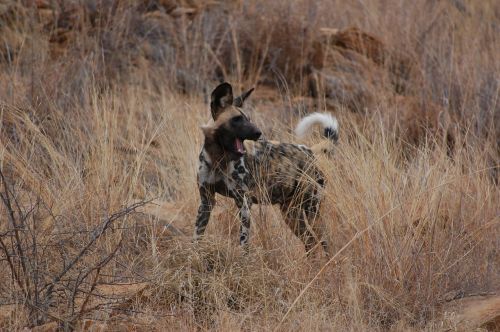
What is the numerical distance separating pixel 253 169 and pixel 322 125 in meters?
0.82

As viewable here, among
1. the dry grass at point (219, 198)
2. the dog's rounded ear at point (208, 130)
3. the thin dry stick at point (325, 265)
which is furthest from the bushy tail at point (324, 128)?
the thin dry stick at point (325, 265)

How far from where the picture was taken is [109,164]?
6.00m

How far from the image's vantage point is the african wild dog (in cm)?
555

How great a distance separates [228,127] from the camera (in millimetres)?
5535

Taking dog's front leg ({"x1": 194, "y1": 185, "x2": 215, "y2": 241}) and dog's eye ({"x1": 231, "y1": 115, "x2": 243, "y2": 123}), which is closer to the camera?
dog's eye ({"x1": 231, "y1": 115, "x2": 243, "y2": 123})

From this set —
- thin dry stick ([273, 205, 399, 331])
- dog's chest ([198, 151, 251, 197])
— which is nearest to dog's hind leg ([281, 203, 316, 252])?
dog's chest ([198, 151, 251, 197])

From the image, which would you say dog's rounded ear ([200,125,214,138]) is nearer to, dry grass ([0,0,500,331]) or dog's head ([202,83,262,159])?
dog's head ([202,83,262,159])

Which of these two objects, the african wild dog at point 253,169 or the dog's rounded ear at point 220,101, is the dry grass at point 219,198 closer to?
the african wild dog at point 253,169

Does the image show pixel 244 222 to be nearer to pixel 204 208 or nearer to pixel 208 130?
pixel 204 208

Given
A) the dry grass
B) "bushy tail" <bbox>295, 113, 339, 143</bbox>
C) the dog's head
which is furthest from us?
"bushy tail" <bbox>295, 113, 339, 143</bbox>

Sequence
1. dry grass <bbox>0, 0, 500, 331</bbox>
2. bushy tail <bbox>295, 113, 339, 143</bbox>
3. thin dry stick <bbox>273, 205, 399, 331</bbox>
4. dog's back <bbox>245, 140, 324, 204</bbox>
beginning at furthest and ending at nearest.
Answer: bushy tail <bbox>295, 113, 339, 143</bbox>, dog's back <bbox>245, 140, 324, 204</bbox>, dry grass <bbox>0, 0, 500, 331</bbox>, thin dry stick <bbox>273, 205, 399, 331</bbox>

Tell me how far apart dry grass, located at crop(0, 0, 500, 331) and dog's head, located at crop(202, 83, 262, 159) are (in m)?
0.52

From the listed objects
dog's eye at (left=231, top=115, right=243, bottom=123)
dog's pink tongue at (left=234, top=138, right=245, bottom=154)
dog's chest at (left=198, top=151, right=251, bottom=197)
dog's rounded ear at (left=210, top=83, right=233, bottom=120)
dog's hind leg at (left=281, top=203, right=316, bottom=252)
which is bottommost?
dog's hind leg at (left=281, top=203, right=316, bottom=252)

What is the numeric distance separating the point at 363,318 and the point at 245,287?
2.25ft
